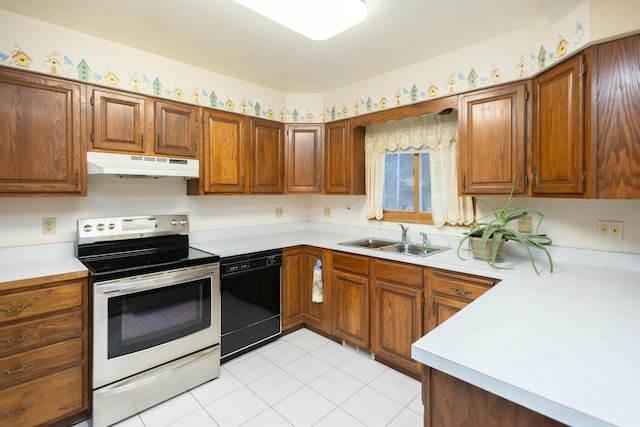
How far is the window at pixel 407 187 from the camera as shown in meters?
2.82

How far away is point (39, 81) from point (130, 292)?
138 cm

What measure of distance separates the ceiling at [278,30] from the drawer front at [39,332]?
1760 millimetres

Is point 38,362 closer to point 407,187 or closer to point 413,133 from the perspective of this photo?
point 407,187

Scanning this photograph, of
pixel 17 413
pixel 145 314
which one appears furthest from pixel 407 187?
pixel 17 413

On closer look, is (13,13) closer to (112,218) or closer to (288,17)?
(112,218)

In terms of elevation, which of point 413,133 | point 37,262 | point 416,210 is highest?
point 413,133

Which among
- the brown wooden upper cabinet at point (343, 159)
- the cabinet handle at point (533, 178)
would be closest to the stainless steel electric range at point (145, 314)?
the brown wooden upper cabinet at point (343, 159)

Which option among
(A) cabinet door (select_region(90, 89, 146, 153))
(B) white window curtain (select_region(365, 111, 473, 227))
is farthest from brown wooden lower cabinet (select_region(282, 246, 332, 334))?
(A) cabinet door (select_region(90, 89, 146, 153))

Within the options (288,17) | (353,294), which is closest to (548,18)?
(288,17)

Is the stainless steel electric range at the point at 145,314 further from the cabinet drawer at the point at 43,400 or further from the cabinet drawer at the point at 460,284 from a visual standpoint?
the cabinet drawer at the point at 460,284

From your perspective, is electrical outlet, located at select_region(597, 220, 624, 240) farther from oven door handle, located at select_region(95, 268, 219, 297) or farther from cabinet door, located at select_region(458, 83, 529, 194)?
oven door handle, located at select_region(95, 268, 219, 297)

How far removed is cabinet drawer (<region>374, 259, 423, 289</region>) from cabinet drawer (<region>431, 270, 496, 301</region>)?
12 centimetres

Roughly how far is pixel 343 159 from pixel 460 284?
1600 millimetres

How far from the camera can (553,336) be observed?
3.26 ft
